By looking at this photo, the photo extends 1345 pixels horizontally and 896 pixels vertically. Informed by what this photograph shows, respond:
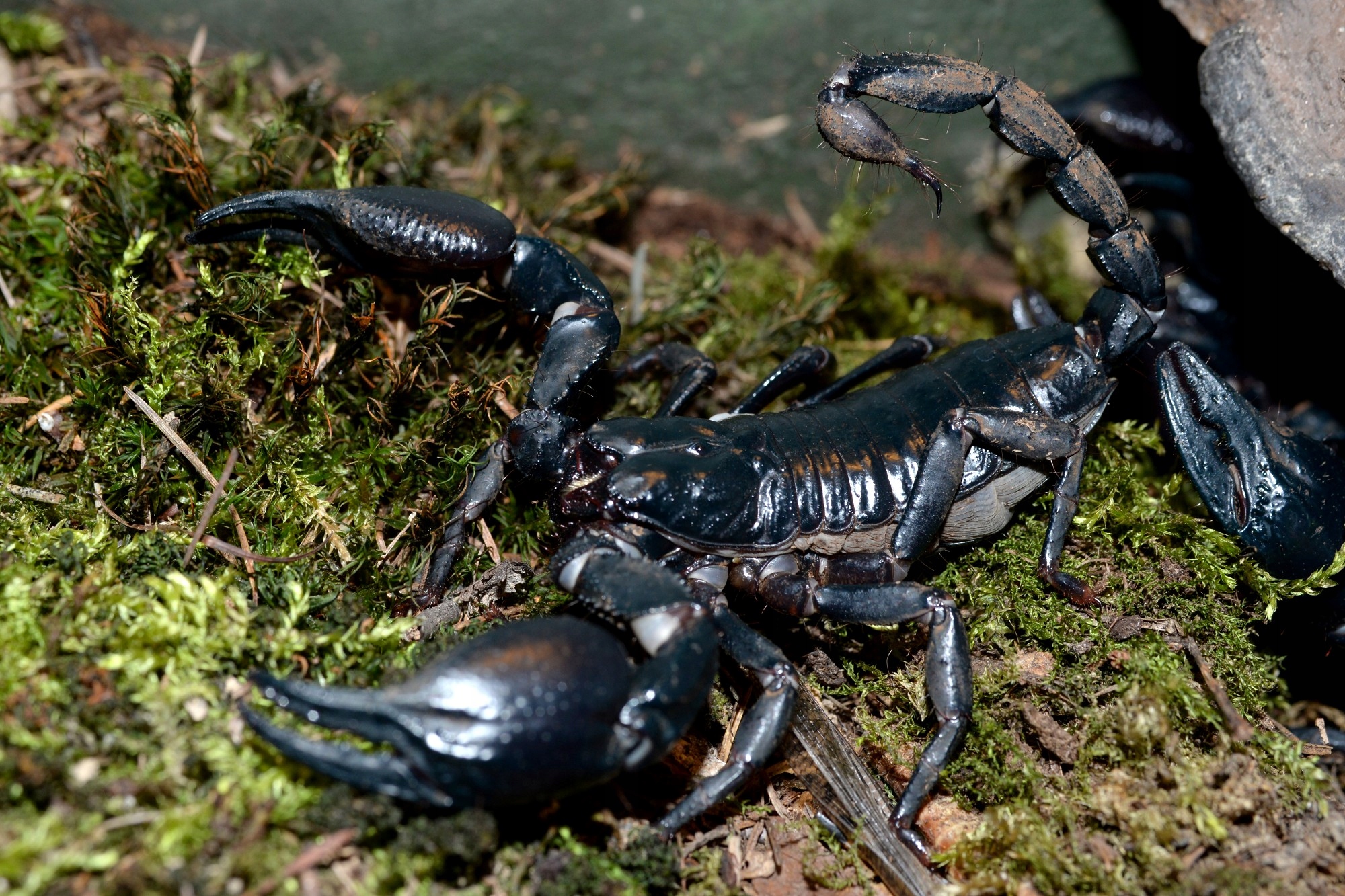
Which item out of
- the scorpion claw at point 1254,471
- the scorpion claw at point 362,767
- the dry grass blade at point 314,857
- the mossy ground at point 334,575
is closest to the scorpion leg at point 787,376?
the mossy ground at point 334,575

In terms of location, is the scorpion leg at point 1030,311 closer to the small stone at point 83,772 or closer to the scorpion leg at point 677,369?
the scorpion leg at point 677,369

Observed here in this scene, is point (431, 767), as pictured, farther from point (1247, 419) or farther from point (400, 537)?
point (1247, 419)

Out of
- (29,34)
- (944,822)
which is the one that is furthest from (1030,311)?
(29,34)

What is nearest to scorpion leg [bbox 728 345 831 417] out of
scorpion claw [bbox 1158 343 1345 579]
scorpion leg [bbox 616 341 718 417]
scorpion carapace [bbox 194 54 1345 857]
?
scorpion carapace [bbox 194 54 1345 857]

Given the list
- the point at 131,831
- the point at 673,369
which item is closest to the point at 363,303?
the point at 673,369

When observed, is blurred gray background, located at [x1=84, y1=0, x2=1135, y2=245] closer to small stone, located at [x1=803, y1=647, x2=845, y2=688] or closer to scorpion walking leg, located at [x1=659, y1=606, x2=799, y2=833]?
small stone, located at [x1=803, y1=647, x2=845, y2=688]
